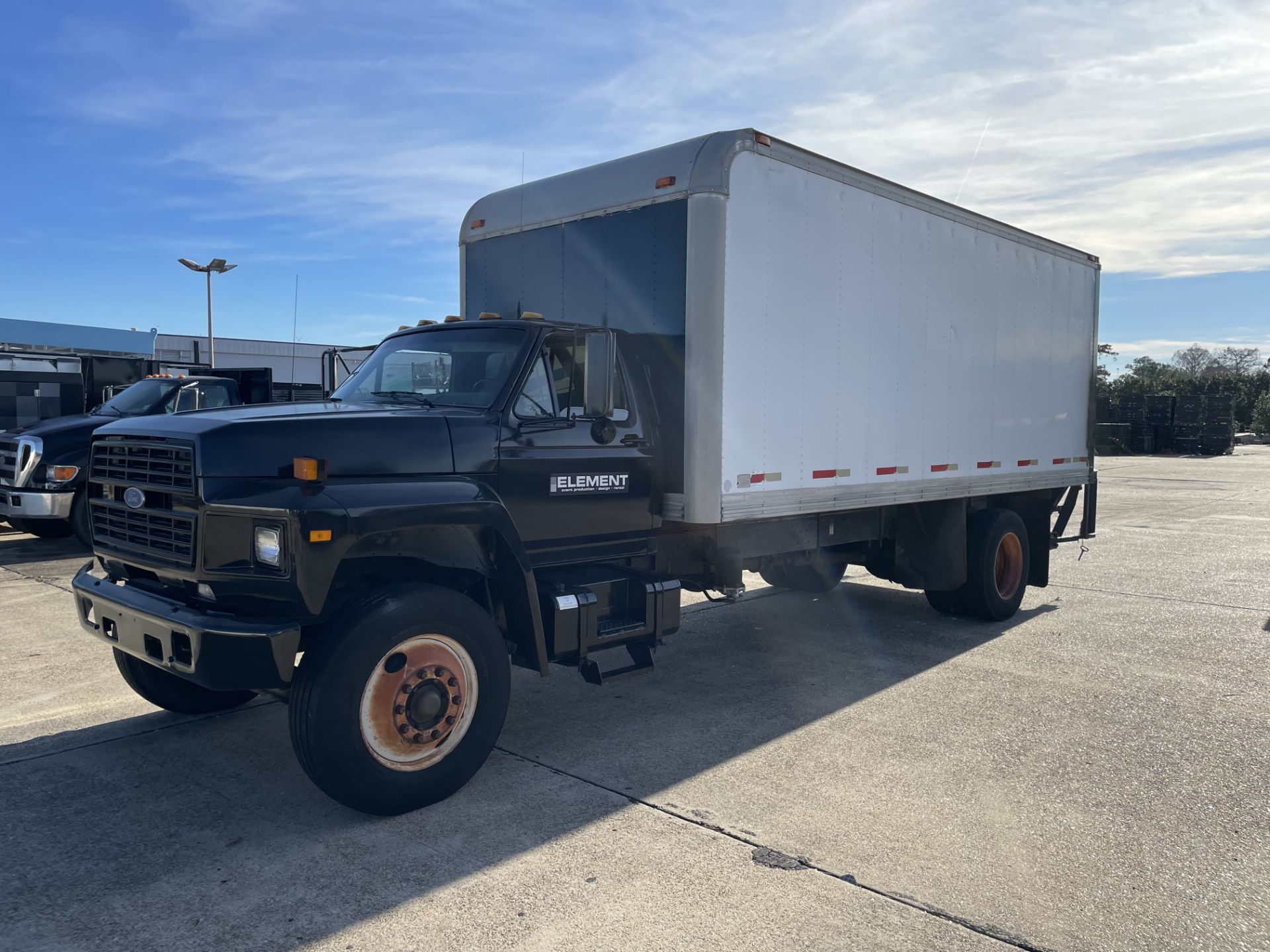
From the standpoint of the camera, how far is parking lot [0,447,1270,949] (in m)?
3.47

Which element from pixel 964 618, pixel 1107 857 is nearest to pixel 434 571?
pixel 1107 857

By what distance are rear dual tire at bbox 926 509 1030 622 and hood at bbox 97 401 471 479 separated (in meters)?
5.68

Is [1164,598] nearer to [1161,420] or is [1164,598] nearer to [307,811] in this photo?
[307,811]

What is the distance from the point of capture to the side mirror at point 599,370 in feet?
16.7

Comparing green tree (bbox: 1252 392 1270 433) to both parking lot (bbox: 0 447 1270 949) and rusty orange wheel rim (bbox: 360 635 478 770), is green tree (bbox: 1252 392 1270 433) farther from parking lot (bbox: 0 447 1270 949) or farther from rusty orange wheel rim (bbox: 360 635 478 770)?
rusty orange wheel rim (bbox: 360 635 478 770)

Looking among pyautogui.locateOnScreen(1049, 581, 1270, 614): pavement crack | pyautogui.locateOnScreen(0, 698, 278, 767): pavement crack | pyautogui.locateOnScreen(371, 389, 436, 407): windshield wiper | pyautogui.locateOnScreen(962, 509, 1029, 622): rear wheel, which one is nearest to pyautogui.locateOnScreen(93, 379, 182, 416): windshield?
pyautogui.locateOnScreen(0, 698, 278, 767): pavement crack

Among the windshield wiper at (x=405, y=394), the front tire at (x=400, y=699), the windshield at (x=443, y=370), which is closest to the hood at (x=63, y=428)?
the windshield at (x=443, y=370)

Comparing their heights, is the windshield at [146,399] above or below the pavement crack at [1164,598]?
above

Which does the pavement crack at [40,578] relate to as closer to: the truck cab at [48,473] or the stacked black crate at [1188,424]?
the truck cab at [48,473]

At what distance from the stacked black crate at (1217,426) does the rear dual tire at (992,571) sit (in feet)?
128

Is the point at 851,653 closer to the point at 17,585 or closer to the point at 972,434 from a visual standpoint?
the point at 972,434

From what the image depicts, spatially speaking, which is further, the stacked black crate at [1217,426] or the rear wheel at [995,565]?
the stacked black crate at [1217,426]

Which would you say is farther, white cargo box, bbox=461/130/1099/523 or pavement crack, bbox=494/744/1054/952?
white cargo box, bbox=461/130/1099/523

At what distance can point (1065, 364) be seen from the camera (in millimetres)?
10023
